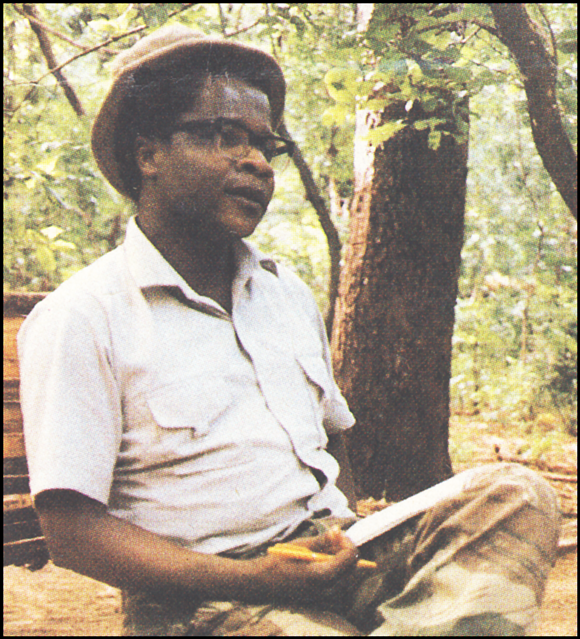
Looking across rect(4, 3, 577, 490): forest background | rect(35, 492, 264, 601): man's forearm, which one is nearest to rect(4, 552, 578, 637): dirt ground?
rect(35, 492, 264, 601): man's forearm

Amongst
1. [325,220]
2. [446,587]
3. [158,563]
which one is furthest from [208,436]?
[325,220]

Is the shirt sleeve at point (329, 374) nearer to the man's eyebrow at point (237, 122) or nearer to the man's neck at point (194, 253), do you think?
the man's neck at point (194, 253)

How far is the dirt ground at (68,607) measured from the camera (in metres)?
3.34

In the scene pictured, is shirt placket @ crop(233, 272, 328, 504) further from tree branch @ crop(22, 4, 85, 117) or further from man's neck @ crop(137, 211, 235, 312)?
tree branch @ crop(22, 4, 85, 117)

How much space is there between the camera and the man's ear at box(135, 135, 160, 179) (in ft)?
6.74

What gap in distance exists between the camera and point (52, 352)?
159 cm

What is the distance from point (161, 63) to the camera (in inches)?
82.0

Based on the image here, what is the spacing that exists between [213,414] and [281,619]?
507 millimetres

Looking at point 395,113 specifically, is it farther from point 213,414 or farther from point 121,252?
point 213,414

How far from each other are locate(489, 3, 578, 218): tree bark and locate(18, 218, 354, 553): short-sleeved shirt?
1798 mm

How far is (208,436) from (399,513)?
0.52 meters

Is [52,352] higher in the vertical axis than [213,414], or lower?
higher

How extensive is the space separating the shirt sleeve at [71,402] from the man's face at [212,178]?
455 mm

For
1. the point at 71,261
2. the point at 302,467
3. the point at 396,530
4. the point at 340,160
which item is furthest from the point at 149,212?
the point at 71,261
